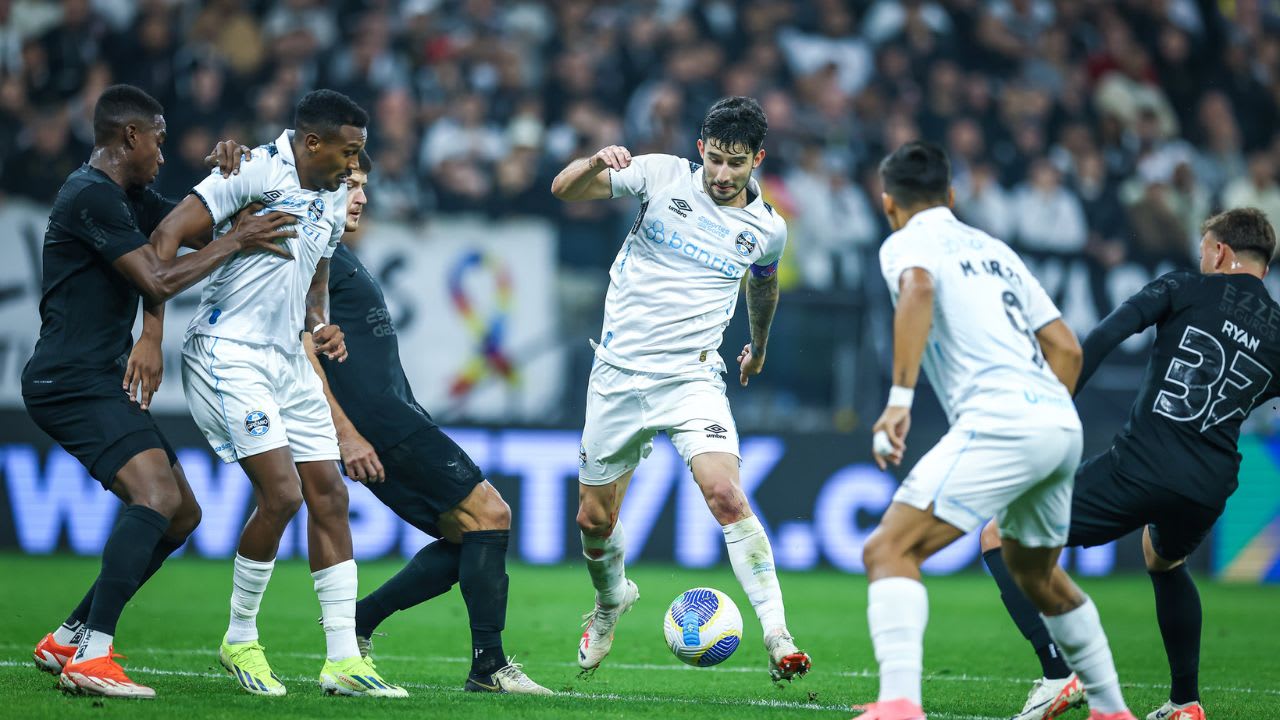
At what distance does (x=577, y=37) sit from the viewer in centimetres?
1630

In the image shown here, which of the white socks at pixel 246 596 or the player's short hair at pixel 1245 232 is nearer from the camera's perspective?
the white socks at pixel 246 596

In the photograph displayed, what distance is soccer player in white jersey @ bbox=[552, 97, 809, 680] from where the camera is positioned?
21.4ft

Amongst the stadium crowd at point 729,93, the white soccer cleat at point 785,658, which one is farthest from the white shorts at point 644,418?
the stadium crowd at point 729,93

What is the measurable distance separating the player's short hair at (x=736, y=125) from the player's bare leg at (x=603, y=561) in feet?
5.78

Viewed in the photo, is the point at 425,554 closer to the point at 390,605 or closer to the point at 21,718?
the point at 390,605

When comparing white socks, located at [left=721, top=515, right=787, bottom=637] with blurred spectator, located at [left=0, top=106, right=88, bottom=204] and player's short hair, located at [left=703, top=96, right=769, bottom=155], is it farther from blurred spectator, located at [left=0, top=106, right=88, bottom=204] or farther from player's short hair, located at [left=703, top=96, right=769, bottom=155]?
blurred spectator, located at [left=0, top=106, right=88, bottom=204]

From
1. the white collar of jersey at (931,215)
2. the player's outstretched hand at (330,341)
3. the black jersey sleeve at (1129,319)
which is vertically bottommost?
the player's outstretched hand at (330,341)

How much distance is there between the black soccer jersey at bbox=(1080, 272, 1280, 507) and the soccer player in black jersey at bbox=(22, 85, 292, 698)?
4.03m

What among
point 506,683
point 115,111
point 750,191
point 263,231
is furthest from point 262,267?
point 750,191

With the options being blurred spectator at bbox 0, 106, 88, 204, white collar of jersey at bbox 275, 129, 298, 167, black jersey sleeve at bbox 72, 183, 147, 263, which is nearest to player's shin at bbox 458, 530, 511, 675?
white collar of jersey at bbox 275, 129, 298, 167

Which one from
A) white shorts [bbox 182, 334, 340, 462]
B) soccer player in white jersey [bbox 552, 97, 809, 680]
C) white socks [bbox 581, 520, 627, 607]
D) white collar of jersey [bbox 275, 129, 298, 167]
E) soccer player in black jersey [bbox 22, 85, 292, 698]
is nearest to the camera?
soccer player in black jersey [bbox 22, 85, 292, 698]

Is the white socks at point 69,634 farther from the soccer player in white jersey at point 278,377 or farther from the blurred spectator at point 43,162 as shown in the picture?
the blurred spectator at point 43,162

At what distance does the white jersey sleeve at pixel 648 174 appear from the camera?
6.66 m

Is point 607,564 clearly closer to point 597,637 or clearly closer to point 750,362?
point 597,637
